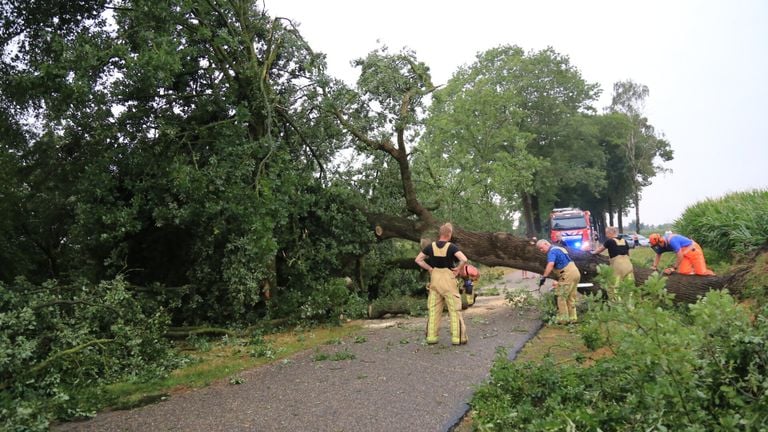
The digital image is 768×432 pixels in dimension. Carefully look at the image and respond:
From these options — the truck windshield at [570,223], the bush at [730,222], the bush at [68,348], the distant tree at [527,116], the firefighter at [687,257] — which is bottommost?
the bush at [68,348]

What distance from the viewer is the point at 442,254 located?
710 centimetres

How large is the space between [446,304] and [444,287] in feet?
0.85

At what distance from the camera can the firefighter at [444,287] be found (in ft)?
23.0

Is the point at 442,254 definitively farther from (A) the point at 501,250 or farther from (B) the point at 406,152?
(B) the point at 406,152

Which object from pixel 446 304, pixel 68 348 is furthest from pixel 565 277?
pixel 68 348

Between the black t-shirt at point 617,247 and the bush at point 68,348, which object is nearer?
the bush at point 68,348

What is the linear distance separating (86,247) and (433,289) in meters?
5.98

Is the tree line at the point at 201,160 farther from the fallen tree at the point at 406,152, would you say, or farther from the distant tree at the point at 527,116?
the distant tree at the point at 527,116

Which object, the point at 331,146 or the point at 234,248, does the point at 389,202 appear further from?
the point at 234,248

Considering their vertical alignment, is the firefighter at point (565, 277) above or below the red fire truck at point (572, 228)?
below

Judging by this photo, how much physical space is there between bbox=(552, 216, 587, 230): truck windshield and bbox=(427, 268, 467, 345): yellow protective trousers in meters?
19.8

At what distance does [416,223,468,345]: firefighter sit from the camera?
7023 mm

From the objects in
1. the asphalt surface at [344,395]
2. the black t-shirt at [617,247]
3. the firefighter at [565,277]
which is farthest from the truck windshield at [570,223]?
the asphalt surface at [344,395]

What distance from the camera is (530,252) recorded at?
10336 millimetres
